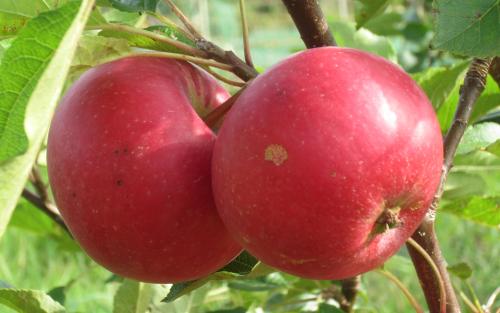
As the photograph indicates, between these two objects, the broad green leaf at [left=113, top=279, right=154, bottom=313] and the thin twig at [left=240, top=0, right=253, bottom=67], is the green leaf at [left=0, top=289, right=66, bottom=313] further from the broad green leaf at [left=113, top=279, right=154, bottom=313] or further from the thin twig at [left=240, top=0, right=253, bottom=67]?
the thin twig at [left=240, top=0, right=253, bottom=67]

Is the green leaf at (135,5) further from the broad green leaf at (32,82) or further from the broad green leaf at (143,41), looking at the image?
the broad green leaf at (32,82)

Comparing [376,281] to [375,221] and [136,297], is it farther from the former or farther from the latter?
[375,221]

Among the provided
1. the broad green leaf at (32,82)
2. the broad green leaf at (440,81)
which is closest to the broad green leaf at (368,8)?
the broad green leaf at (440,81)

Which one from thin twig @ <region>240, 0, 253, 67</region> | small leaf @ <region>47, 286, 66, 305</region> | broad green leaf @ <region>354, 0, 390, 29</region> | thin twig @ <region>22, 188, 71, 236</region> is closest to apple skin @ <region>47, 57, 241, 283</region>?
thin twig @ <region>240, 0, 253, 67</region>

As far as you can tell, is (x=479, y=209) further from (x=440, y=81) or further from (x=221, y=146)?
(x=221, y=146)

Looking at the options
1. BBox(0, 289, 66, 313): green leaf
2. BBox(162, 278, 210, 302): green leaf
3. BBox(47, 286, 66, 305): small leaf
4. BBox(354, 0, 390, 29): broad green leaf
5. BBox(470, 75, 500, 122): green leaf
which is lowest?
BBox(47, 286, 66, 305): small leaf

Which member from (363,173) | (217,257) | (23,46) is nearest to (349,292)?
(217,257)
